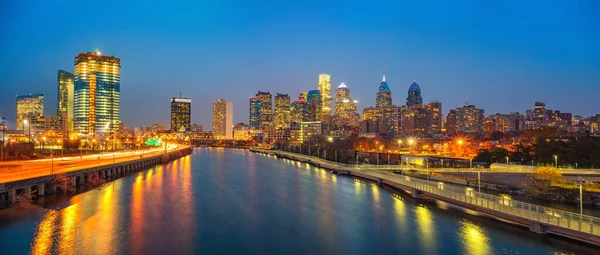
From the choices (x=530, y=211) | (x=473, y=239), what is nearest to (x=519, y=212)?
(x=530, y=211)

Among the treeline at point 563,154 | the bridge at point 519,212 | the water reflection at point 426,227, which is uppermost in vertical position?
the treeline at point 563,154

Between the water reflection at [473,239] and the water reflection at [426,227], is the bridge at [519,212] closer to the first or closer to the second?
the water reflection at [473,239]

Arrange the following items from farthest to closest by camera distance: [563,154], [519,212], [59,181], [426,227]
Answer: [563,154] → [59,181] → [426,227] → [519,212]

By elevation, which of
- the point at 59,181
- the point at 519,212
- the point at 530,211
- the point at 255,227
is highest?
the point at 59,181

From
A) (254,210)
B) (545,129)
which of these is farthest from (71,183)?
(545,129)

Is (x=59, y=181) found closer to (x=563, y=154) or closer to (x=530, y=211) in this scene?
(x=530, y=211)

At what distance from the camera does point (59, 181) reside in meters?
43.9

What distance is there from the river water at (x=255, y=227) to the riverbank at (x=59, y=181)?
210 centimetres

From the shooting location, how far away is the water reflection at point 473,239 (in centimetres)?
2614

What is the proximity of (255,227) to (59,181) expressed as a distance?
2643cm

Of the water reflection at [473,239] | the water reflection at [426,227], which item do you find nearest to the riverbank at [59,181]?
the water reflection at [426,227]

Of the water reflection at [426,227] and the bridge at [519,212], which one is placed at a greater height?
→ the bridge at [519,212]

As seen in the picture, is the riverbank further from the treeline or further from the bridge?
the treeline

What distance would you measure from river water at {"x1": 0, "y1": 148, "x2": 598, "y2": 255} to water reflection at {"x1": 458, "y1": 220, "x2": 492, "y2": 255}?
67 mm
